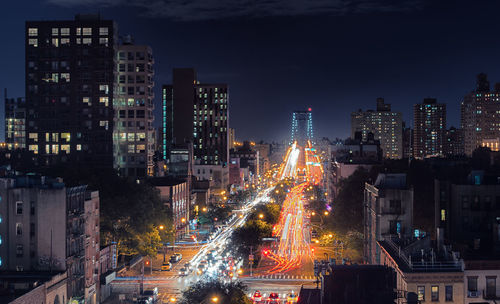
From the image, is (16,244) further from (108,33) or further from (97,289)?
(108,33)

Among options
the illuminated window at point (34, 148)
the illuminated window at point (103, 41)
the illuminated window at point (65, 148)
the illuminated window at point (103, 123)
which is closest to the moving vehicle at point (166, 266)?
the illuminated window at point (103, 123)

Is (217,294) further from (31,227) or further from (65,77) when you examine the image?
(65,77)

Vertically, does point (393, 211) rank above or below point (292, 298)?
above

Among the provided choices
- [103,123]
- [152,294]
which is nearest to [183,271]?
[152,294]

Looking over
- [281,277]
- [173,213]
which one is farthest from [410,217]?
[173,213]

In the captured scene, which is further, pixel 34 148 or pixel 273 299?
pixel 34 148

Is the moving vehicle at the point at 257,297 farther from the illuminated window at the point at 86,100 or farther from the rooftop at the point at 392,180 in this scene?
the illuminated window at the point at 86,100
